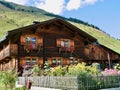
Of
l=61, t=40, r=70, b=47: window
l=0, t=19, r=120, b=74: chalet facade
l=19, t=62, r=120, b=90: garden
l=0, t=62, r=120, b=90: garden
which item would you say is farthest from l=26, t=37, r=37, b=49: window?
l=19, t=62, r=120, b=90: garden

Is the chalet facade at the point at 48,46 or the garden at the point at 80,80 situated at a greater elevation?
the chalet facade at the point at 48,46

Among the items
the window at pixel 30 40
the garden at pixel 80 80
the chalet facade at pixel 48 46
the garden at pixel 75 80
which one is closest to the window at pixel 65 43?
the chalet facade at pixel 48 46

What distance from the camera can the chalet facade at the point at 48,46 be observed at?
41.3 metres

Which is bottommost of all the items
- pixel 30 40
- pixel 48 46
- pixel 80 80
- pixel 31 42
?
pixel 80 80

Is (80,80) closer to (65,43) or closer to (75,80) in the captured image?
(75,80)

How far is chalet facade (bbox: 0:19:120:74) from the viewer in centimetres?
4134

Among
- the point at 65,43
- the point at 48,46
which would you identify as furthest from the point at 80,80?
the point at 65,43

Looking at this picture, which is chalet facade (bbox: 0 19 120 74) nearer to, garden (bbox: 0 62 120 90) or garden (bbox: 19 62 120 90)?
garden (bbox: 0 62 120 90)

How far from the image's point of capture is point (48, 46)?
44.3m

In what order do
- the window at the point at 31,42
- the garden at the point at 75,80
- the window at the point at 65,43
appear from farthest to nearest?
the window at the point at 65,43, the window at the point at 31,42, the garden at the point at 75,80

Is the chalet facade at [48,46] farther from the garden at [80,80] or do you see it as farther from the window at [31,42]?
the garden at [80,80]

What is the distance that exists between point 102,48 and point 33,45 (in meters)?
13.8

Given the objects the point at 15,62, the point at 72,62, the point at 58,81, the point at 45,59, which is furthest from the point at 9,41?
the point at 58,81

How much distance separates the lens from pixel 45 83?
2719cm
